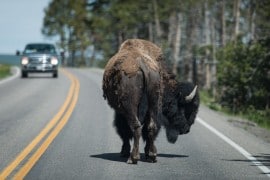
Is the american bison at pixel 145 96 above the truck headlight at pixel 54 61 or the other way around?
above

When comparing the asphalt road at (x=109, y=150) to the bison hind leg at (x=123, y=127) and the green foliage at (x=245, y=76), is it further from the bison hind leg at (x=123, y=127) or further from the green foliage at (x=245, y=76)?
the green foliage at (x=245, y=76)

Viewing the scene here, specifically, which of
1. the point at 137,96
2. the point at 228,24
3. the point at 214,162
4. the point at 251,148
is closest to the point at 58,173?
the point at 137,96

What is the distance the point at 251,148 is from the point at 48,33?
104 meters

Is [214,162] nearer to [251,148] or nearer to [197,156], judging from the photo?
[197,156]

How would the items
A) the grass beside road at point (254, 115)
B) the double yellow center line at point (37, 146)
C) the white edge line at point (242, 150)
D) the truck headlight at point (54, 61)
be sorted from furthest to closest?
the truck headlight at point (54, 61), the grass beside road at point (254, 115), the white edge line at point (242, 150), the double yellow center line at point (37, 146)

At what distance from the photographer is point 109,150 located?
13.4 m

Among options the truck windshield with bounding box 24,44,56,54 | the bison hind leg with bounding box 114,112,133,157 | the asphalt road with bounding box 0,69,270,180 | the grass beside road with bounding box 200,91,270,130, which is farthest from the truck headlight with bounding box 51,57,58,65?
the bison hind leg with bounding box 114,112,133,157

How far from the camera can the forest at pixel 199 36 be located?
29.2 meters

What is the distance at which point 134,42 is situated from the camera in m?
12.3

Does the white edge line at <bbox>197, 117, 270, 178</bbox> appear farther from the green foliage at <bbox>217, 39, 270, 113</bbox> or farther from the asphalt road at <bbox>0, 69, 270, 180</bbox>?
the green foliage at <bbox>217, 39, 270, 113</bbox>

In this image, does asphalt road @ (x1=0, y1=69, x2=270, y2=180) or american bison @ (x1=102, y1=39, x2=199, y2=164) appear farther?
american bison @ (x1=102, y1=39, x2=199, y2=164)

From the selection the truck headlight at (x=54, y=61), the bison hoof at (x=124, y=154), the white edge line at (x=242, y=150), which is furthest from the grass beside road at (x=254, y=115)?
the truck headlight at (x=54, y=61)

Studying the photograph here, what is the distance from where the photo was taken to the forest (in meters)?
29.2

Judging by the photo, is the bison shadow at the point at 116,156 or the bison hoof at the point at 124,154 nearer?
the bison shadow at the point at 116,156
